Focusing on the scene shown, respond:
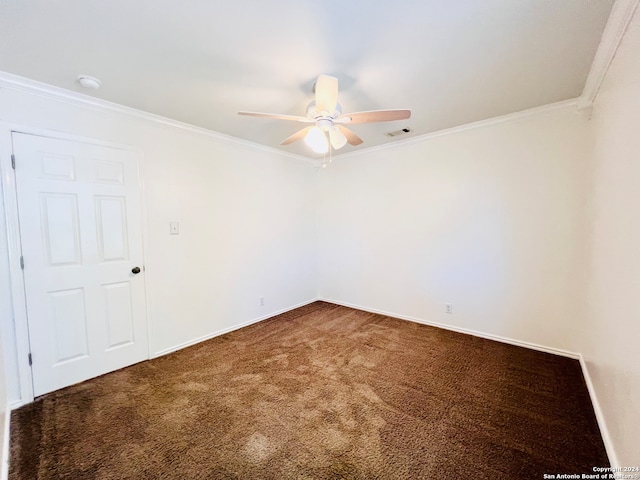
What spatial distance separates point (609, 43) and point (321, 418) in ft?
9.70

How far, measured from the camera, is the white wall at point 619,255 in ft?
4.12

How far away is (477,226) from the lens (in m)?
3.01

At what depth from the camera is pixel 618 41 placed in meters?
1.53

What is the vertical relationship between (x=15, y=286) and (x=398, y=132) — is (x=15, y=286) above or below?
below

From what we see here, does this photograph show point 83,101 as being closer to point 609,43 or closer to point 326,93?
point 326,93

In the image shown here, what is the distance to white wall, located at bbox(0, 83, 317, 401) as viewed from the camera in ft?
7.48

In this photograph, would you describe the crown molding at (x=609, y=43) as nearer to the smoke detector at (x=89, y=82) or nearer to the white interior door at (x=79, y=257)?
the smoke detector at (x=89, y=82)

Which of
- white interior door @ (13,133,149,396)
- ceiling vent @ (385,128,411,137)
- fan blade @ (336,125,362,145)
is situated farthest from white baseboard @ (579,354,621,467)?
white interior door @ (13,133,149,396)

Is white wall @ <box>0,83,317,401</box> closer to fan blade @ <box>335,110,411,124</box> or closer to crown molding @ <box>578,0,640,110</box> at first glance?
fan blade @ <box>335,110,411,124</box>

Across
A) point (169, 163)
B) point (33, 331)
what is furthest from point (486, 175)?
point (33, 331)

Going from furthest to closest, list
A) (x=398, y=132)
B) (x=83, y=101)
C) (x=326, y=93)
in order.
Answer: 1. (x=398, y=132)
2. (x=83, y=101)
3. (x=326, y=93)

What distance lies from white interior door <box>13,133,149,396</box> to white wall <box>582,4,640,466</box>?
3.47 m

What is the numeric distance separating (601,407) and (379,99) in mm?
2700

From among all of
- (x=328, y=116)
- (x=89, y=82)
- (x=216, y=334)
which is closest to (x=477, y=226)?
(x=328, y=116)
